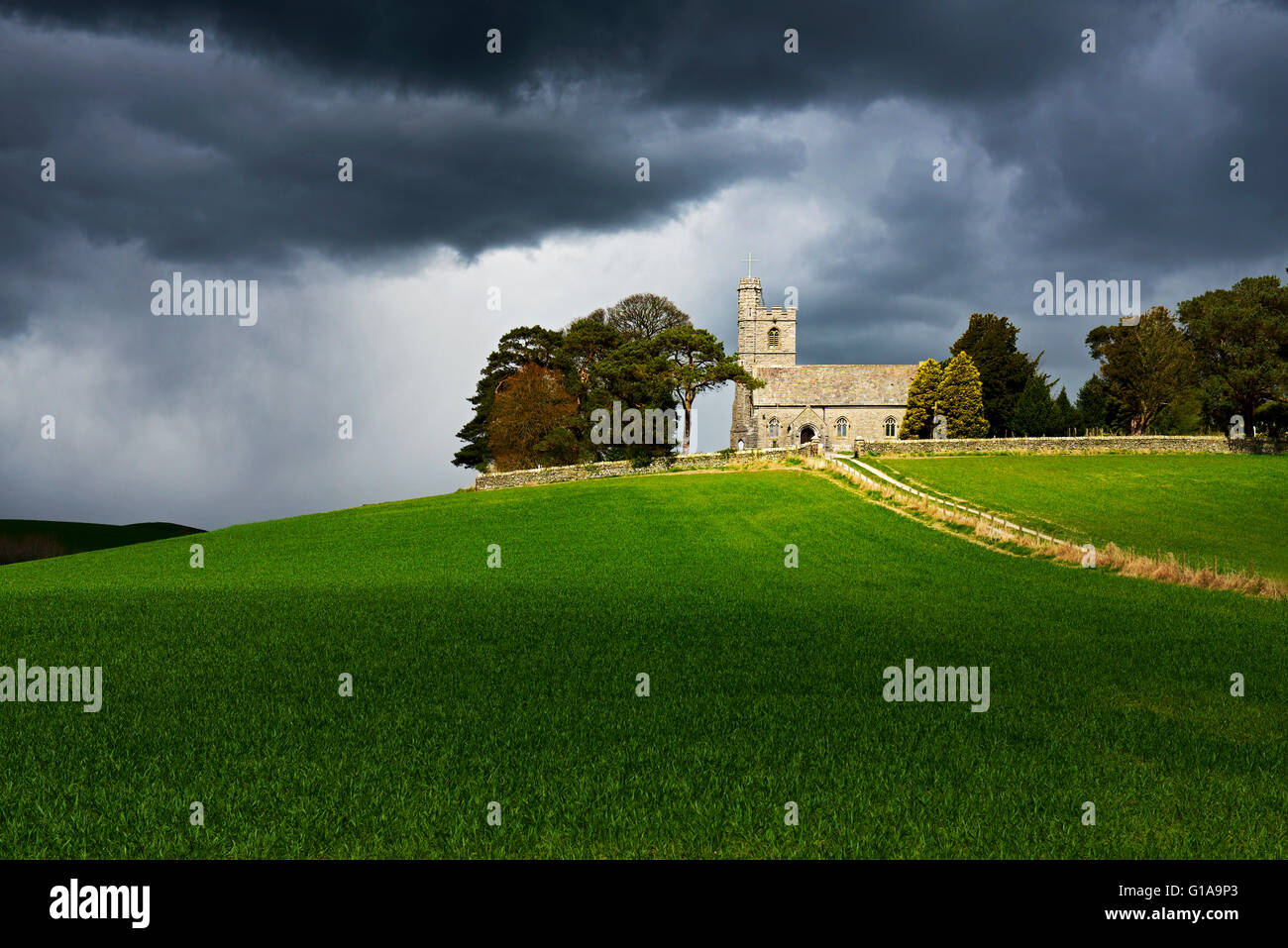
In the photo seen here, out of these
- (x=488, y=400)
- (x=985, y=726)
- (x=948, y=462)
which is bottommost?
(x=985, y=726)

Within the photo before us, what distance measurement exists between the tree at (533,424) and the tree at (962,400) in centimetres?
3349

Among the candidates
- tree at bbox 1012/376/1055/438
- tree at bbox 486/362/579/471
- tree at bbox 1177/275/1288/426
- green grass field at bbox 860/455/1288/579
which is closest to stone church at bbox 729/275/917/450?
tree at bbox 1012/376/1055/438

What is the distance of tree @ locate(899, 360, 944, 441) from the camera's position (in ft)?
250

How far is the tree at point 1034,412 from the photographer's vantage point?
235 ft

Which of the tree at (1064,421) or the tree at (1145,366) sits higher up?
the tree at (1145,366)

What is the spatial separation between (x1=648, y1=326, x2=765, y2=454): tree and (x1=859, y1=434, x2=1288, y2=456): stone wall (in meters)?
11.7

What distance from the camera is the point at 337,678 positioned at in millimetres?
13055

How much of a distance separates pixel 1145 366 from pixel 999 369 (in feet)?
40.9

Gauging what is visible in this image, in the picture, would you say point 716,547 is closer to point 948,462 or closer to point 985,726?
point 985,726

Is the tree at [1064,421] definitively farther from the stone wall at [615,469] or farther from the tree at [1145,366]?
the stone wall at [615,469]

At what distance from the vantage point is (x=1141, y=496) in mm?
44344

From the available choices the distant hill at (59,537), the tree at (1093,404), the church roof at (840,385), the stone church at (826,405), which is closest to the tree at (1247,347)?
the tree at (1093,404)

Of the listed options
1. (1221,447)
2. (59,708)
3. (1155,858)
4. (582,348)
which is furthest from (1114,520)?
(582,348)
